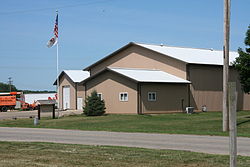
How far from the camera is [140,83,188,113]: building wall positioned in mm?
45750

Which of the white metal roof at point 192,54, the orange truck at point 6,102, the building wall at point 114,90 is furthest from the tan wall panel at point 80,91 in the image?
the orange truck at point 6,102

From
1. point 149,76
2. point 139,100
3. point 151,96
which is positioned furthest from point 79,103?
point 139,100

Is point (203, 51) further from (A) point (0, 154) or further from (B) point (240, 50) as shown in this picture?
(A) point (0, 154)

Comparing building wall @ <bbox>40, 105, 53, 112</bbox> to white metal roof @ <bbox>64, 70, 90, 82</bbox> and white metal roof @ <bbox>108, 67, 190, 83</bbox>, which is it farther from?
white metal roof @ <bbox>64, 70, 90, 82</bbox>

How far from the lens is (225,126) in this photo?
26.3 m

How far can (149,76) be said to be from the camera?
156 ft

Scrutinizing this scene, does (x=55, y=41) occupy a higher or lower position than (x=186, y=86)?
higher

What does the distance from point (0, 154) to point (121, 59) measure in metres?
42.1

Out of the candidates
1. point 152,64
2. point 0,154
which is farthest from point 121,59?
point 0,154

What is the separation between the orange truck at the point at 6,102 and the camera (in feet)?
257

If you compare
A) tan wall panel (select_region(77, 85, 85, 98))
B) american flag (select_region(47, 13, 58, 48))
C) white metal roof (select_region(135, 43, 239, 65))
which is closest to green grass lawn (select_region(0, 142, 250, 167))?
american flag (select_region(47, 13, 58, 48))

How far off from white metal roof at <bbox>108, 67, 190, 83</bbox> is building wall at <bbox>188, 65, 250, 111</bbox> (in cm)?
177

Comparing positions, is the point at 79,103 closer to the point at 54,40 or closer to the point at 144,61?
the point at 144,61

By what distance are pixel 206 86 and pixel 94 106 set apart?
487 inches
